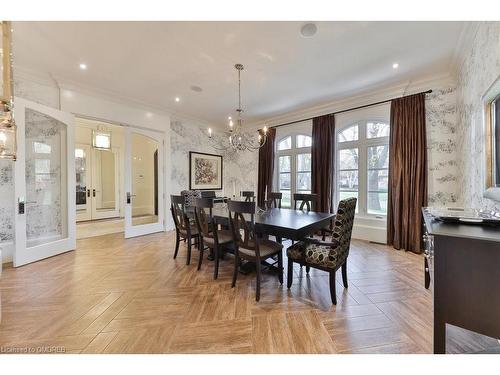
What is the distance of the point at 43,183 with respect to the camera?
348 cm

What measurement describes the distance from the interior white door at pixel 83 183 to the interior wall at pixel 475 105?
8.21 m

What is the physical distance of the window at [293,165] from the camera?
5239 mm

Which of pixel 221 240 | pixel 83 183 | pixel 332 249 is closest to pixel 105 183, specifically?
pixel 83 183

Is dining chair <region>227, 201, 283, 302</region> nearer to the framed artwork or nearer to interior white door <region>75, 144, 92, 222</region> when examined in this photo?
the framed artwork

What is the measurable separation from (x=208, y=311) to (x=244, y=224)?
86 centimetres

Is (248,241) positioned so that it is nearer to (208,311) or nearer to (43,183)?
(208,311)

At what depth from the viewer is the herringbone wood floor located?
1531 millimetres

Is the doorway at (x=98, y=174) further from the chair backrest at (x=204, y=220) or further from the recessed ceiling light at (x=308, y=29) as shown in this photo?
the recessed ceiling light at (x=308, y=29)

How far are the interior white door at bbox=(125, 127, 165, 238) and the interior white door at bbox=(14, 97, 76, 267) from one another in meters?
0.96

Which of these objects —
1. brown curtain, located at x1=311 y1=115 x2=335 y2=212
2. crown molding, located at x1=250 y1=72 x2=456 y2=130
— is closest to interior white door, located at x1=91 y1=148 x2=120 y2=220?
crown molding, located at x1=250 y1=72 x2=456 y2=130
